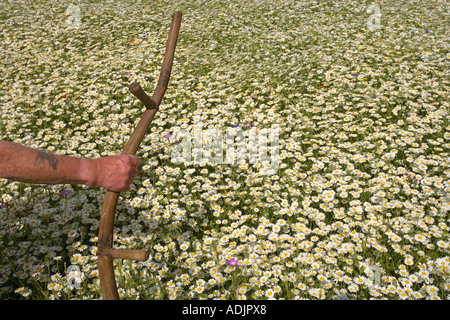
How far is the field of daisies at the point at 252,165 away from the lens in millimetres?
3145

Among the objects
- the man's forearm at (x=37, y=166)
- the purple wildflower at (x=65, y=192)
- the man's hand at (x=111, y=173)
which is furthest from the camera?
the purple wildflower at (x=65, y=192)

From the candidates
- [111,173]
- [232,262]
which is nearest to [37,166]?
[111,173]

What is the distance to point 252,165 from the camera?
458 cm

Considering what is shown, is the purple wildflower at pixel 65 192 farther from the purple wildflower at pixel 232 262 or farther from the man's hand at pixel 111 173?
the man's hand at pixel 111 173

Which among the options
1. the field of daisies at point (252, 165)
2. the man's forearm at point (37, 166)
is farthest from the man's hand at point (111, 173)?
the field of daisies at point (252, 165)

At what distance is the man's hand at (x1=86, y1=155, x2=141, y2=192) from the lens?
179 centimetres

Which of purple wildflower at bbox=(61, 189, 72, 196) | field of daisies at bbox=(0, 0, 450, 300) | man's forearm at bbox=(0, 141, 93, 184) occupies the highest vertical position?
man's forearm at bbox=(0, 141, 93, 184)

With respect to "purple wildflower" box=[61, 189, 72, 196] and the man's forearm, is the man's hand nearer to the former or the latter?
the man's forearm

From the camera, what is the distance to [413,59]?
268 inches

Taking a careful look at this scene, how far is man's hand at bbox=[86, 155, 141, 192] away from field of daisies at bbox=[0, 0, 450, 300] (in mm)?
1442

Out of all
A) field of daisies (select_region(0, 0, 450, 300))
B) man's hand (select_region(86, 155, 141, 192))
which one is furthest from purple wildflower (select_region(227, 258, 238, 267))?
man's hand (select_region(86, 155, 141, 192))

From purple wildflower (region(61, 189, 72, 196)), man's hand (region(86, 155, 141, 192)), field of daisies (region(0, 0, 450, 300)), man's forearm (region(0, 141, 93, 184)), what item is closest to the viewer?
man's forearm (region(0, 141, 93, 184))

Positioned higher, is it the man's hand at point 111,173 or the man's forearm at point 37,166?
the man's forearm at point 37,166

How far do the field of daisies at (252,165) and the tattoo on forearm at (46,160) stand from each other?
1.61 meters
